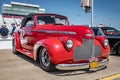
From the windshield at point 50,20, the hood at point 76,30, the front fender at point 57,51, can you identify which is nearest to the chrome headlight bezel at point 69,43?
the front fender at point 57,51

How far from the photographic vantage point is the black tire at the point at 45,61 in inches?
228

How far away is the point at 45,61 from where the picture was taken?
6156mm

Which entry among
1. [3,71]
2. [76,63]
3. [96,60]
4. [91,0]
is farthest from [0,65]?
[91,0]

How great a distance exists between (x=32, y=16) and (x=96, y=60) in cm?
309

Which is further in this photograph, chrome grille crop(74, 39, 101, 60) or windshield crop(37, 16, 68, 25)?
windshield crop(37, 16, 68, 25)

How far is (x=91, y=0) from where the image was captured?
1869cm

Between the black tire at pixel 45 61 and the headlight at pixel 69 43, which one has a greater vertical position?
the headlight at pixel 69 43

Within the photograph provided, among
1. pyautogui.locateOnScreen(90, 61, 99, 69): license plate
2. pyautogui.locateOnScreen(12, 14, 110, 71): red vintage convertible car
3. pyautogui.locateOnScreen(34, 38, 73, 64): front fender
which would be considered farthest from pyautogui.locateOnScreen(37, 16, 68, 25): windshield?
pyautogui.locateOnScreen(90, 61, 99, 69): license plate

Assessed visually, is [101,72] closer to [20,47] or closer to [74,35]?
[74,35]

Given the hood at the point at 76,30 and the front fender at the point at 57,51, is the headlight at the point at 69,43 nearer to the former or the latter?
the front fender at the point at 57,51

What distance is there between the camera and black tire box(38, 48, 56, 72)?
5.80 m

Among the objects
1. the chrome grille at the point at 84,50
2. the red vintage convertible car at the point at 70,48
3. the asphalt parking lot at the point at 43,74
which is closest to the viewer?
the asphalt parking lot at the point at 43,74

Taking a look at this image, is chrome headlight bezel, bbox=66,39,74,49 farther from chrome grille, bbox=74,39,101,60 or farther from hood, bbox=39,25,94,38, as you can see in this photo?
hood, bbox=39,25,94,38

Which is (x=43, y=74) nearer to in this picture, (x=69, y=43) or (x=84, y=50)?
(x=69, y=43)
